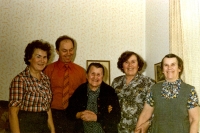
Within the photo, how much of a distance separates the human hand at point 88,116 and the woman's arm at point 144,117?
1.24 ft

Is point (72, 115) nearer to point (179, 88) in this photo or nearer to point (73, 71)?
point (73, 71)

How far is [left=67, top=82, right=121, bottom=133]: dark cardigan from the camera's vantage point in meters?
1.80

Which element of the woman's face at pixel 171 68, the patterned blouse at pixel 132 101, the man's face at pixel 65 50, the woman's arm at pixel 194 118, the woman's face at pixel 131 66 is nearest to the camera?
the woman's arm at pixel 194 118

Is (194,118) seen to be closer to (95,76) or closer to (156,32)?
(95,76)

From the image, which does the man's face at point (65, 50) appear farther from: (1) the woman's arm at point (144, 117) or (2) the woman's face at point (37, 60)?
(1) the woman's arm at point (144, 117)

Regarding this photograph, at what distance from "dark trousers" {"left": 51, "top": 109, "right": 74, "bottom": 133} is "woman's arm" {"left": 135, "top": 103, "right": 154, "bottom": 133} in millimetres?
676

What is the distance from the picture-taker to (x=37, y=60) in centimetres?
185

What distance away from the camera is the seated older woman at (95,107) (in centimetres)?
181

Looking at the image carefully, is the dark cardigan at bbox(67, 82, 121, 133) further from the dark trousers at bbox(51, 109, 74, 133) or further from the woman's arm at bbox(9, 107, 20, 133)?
the woman's arm at bbox(9, 107, 20, 133)

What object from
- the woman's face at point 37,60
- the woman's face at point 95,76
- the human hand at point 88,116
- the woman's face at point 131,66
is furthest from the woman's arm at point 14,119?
the woman's face at point 131,66

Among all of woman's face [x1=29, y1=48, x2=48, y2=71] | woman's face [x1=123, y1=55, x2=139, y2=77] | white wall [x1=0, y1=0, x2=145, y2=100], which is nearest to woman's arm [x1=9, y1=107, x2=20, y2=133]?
woman's face [x1=29, y1=48, x2=48, y2=71]

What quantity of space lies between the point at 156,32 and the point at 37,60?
5.76ft

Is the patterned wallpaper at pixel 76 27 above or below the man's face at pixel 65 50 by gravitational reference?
above

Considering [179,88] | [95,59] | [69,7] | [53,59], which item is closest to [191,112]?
[179,88]
